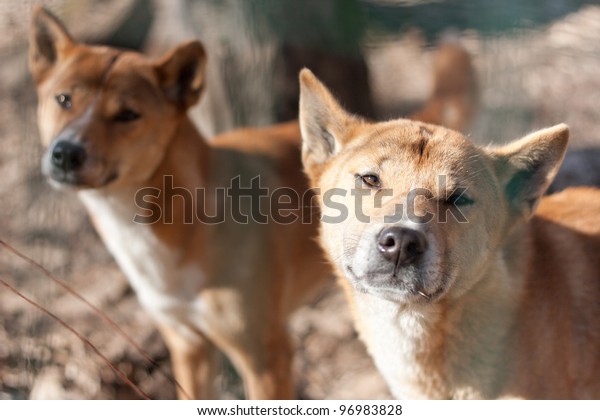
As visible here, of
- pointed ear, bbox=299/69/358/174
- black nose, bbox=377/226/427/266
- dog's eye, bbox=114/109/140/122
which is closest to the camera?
black nose, bbox=377/226/427/266

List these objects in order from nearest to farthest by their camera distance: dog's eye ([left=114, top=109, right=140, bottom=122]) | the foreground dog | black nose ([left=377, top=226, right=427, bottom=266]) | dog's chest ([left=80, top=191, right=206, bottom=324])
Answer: black nose ([left=377, top=226, right=427, bottom=266]) < the foreground dog < dog's eye ([left=114, top=109, right=140, bottom=122]) < dog's chest ([left=80, top=191, right=206, bottom=324])

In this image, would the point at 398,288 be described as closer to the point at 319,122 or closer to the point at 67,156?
the point at 319,122

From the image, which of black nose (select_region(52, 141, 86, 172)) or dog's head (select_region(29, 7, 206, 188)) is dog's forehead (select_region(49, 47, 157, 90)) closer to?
dog's head (select_region(29, 7, 206, 188))

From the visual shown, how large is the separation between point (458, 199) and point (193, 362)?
2.01 m

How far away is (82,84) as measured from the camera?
3467mm

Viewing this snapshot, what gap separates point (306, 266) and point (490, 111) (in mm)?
1940

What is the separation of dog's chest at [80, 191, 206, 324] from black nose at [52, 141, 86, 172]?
0.97 feet

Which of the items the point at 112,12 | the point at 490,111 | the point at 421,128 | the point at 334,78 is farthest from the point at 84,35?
the point at 421,128

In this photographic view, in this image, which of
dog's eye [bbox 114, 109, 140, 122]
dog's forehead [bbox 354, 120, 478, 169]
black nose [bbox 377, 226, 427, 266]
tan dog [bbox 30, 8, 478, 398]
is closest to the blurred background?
tan dog [bbox 30, 8, 478, 398]

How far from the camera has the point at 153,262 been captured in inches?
143

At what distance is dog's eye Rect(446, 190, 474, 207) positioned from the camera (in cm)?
257

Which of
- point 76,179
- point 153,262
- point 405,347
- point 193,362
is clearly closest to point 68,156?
point 76,179

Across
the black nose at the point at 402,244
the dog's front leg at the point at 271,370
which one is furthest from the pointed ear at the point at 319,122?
the dog's front leg at the point at 271,370

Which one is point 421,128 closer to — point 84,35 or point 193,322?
point 193,322
